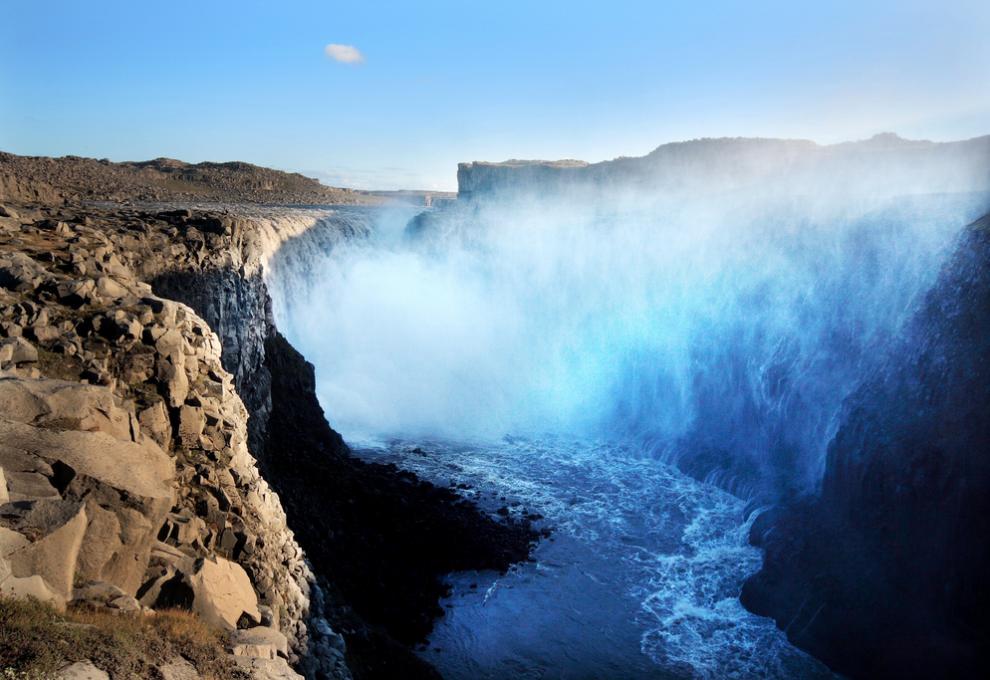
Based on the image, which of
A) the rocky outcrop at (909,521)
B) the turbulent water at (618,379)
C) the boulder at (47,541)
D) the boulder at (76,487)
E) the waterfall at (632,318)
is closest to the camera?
the boulder at (47,541)

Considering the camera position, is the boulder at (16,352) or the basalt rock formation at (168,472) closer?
the basalt rock formation at (168,472)

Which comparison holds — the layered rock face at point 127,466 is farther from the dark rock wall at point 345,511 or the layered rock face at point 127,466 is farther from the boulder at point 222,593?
the dark rock wall at point 345,511

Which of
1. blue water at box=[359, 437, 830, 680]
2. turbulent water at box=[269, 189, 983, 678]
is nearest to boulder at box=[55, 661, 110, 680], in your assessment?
blue water at box=[359, 437, 830, 680]

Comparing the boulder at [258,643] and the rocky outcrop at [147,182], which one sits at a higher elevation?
the rocky outcrop at [147,182]

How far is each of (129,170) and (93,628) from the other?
53697 millimetres

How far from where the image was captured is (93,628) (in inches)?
234

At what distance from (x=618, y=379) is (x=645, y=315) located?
13.0ft

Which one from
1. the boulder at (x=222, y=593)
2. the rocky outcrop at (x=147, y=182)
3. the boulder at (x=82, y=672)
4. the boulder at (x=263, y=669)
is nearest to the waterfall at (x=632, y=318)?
the rocky outcrop at (x=147, y=182)

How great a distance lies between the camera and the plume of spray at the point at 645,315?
24625 millimetres

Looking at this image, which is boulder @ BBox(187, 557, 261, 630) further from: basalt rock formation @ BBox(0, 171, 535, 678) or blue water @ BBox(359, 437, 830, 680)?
blue water @ BBox(359, 437, 830, 680)

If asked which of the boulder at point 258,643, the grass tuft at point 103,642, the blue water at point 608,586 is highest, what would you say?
the grass tuft at point 103,642

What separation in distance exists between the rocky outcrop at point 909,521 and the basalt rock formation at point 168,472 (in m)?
10.3

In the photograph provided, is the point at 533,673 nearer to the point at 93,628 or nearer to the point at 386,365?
the point at 93,628

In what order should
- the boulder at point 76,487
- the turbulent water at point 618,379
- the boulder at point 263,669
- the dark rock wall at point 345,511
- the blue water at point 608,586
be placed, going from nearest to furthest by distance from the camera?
the boulder at point 76,487
the boulder at point 263,669
the dark rock wall at point 345,511
the blue water at point 608,586
the turbulent water at point 618,379
